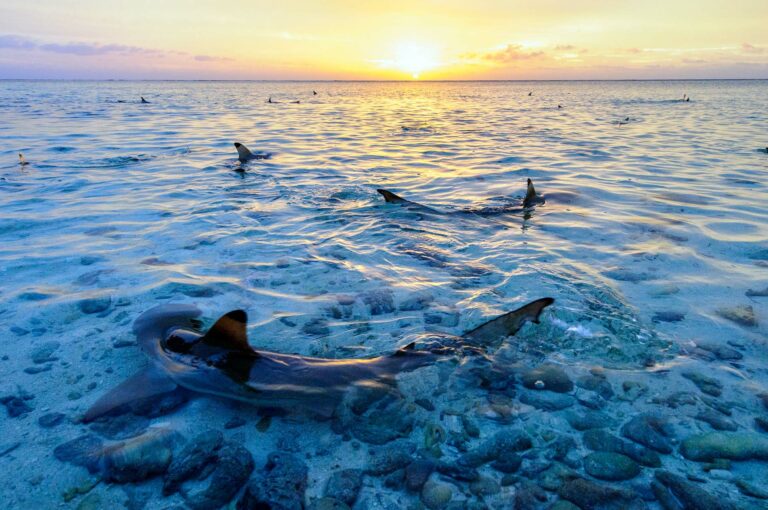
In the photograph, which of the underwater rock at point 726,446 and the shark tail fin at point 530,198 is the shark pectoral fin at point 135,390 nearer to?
the underwater rock at point 726,446

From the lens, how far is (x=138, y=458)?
2846mm

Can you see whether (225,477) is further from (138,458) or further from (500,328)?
(500,328)

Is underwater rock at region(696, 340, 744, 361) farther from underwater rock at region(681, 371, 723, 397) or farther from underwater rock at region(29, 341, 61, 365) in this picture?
underwater rock at region(29, 341, 61, 365)

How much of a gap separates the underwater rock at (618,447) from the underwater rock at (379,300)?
223 centimetres

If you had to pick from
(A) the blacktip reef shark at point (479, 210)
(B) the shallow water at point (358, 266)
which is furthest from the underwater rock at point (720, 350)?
(A) the blacktip reef shark at point (479, 210)

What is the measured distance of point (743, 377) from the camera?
3.52 metres

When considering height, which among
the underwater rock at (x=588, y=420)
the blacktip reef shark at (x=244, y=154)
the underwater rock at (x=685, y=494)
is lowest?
the underwater rock at (x=588, y=420)

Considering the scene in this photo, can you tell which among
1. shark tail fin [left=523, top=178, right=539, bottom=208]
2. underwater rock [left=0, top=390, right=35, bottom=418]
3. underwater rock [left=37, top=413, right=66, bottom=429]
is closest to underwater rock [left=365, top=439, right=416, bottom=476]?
underwater rock [left=37, top=413, right=66, bottom=429]

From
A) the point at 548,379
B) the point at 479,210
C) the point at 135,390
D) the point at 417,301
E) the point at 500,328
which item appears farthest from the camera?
the point at 479,210

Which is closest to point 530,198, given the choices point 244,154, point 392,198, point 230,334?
point 392,198

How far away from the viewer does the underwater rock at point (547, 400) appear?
10.8 ft

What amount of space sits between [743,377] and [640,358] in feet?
2.35

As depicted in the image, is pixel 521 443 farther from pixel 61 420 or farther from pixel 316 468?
pixel 61 420

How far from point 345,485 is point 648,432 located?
2.06 m
